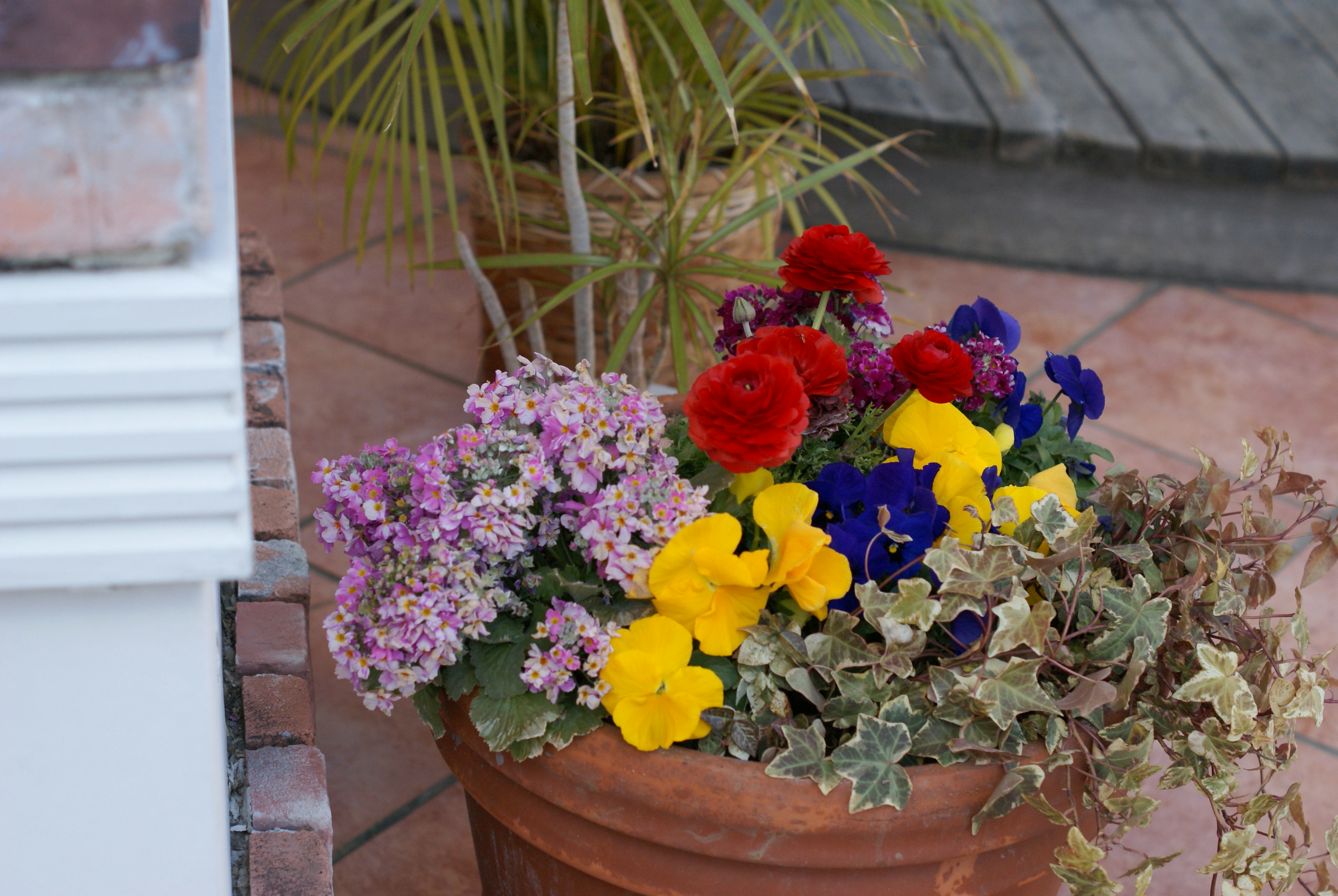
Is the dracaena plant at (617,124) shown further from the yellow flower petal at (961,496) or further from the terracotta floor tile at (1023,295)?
the terracotta floor tile at (1023,295)

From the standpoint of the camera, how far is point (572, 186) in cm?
142

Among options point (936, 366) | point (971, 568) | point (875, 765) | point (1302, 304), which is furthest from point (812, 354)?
point (1302, 304)

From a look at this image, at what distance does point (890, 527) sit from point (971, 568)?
73 millimetres

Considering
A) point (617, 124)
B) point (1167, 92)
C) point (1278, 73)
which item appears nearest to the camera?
point (617, 124)

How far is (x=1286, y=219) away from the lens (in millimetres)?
2570

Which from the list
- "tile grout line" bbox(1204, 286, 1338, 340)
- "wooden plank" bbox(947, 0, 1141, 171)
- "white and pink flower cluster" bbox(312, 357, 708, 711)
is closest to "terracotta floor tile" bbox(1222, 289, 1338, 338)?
"tile grout line" bbox(1204, 286, 1338, 340)

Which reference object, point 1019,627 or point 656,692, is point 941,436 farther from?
point 656,692

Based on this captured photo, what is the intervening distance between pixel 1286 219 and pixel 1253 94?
0.33 metres

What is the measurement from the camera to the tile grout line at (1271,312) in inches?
96.3

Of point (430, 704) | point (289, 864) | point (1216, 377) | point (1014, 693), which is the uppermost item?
point (1014, 693)

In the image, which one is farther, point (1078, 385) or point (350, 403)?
point (350, 403)

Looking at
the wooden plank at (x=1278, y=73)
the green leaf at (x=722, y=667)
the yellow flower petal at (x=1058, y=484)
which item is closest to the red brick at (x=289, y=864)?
the green leaf at (x=722, y=667)

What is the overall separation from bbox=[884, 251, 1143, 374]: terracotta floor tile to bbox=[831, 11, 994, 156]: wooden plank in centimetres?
25

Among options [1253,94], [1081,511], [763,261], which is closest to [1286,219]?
[1253,94]
